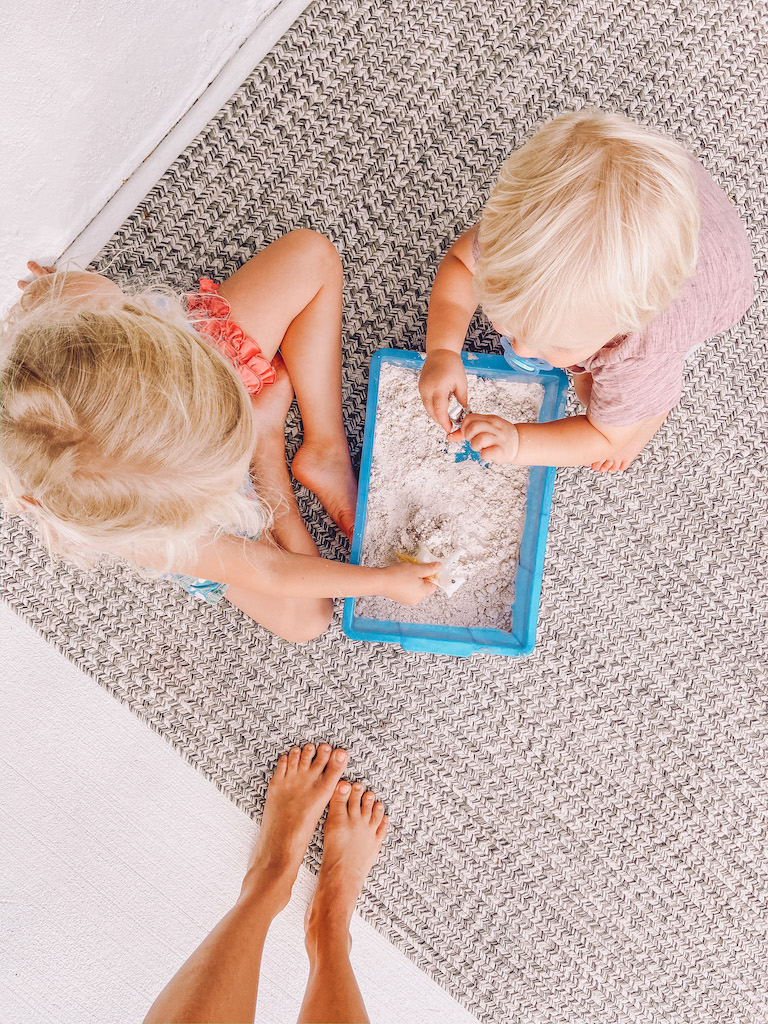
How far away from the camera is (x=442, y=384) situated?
80 centimetres

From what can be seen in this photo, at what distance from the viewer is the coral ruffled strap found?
842 mm

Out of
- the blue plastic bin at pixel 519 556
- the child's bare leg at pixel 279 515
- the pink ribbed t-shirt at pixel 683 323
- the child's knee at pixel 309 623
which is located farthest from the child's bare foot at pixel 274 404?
the pink ribbed t-shirt at pixel 683 323

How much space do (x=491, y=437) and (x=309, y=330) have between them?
11.5 inches

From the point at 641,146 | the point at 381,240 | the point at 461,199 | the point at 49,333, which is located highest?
the point at 641,146

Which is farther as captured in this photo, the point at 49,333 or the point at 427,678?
the point at 427,678

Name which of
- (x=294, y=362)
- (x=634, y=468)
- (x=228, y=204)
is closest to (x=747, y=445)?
(x=634, y=468)

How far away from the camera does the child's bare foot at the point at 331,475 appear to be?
36.7 inches

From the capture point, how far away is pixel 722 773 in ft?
3.17

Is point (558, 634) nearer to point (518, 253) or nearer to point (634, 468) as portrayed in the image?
point (634, 468)

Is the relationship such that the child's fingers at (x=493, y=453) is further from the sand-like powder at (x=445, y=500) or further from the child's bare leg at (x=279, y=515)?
the child's bare leg at (x=279, y=515)

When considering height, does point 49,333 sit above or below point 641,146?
below

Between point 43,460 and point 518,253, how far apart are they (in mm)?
430

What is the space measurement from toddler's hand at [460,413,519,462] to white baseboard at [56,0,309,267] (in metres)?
0.56

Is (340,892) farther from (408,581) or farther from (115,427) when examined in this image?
(115,427)
